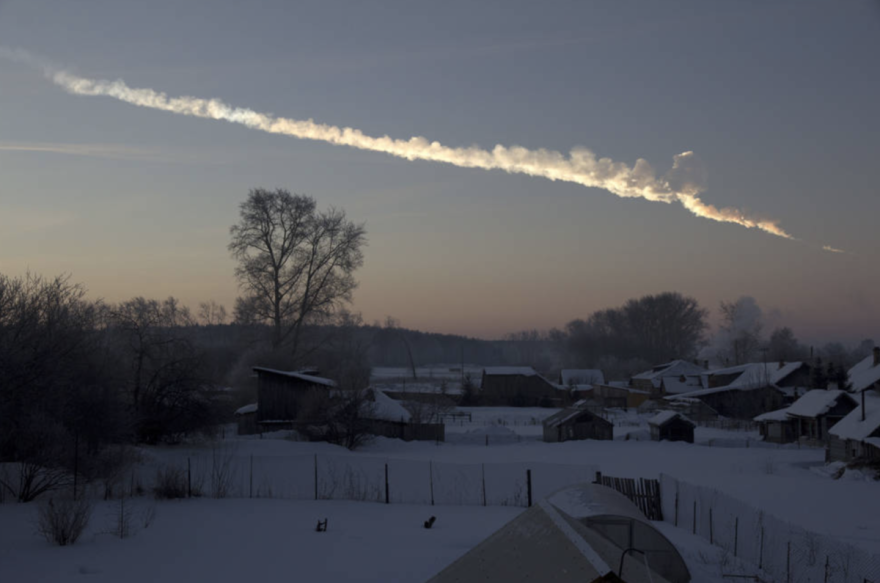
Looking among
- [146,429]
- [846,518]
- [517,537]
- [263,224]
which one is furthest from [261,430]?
[517,537]

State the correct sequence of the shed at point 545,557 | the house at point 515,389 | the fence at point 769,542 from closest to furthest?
the shed at point 545,557 < the fence at point 769,542 < the house at point 515,389

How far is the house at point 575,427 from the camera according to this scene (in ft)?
139

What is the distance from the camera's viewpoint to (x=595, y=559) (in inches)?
218

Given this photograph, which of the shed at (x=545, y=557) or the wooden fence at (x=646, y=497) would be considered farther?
the wooden fence at (x=646, y=497)

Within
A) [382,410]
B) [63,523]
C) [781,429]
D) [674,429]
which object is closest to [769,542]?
[63,523]

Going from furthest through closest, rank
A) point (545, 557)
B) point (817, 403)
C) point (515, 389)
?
point (515, 389)
point (817, 403)
point (545, 557)

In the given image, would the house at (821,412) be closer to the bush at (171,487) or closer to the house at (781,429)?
the house at (781,429)

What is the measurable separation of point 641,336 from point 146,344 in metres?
112

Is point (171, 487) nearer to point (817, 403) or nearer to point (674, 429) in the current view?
point (674, 429)

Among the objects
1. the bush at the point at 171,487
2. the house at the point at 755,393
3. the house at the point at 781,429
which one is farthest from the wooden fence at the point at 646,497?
the house at the point at 755,393

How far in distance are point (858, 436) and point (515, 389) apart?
44.9 metres

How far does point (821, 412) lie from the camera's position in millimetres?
42531

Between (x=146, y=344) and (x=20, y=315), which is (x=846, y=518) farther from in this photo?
(x=146, y=344)

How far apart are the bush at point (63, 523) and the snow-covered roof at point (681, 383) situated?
6868 centimetres
